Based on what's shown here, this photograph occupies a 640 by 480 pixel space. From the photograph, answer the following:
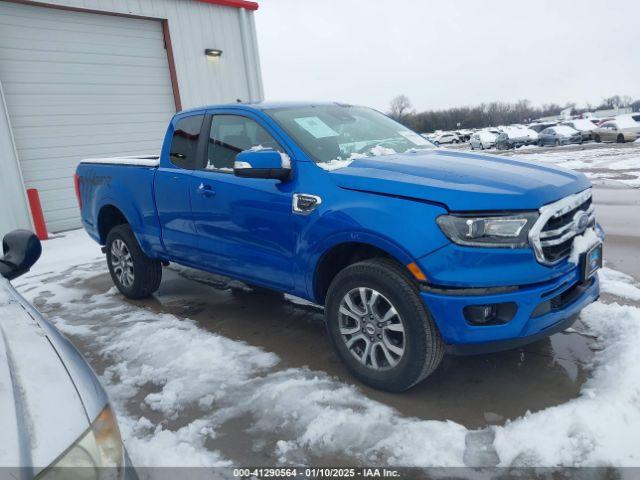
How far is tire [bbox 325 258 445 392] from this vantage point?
276 cm

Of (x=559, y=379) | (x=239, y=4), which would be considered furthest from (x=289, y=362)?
(x=239, y=4)

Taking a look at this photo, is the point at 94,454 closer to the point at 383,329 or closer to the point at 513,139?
the point at 383,329

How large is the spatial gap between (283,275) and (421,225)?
1.21 metres

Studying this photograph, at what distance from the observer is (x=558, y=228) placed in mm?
2748

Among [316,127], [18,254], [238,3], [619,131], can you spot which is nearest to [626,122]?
[619,131]

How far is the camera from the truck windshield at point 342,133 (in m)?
3.45

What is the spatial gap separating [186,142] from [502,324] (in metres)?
3.08

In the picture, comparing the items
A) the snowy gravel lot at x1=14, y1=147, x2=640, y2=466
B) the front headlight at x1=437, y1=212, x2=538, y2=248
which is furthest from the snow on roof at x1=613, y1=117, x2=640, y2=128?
the front headlight at x1=437, y1=212, x2=538, y2=248

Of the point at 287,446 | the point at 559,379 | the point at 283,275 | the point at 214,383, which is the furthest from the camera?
the point at 283,275

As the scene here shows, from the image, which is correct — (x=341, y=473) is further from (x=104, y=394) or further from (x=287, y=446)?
(x=104, y=394)

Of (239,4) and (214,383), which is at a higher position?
(239,4)

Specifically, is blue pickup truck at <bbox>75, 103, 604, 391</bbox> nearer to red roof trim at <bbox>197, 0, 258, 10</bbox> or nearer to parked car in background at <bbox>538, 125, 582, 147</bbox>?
red roof trim at <bbox>197, 0, 258, 10</bbox>

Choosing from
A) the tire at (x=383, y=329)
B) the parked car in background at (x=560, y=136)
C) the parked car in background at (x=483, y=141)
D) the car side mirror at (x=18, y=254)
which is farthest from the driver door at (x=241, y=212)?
the parked car in background at (x=483, y=141)

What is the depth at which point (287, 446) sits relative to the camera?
2605 mm
